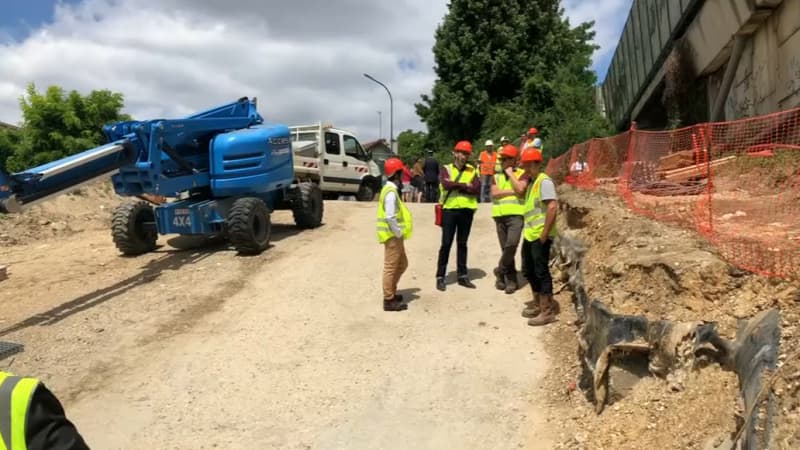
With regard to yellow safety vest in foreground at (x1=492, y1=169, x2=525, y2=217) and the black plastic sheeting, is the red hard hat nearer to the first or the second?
yellow safety vest in foreground at (x1=492, y1=169, x2=525, y2=217)

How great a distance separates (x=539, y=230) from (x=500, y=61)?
22.5m

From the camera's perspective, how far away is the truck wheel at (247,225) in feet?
30.9

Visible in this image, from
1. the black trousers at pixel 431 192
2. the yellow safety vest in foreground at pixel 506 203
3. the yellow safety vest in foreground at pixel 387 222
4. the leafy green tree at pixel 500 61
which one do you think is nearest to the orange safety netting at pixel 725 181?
the yellow safety vest in foreground at pixel 506 203

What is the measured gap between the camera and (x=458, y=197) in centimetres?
746

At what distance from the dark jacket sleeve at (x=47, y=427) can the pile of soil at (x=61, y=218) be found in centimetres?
1159

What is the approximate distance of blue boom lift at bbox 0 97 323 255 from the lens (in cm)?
887

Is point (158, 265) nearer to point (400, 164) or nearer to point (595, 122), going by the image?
point (400, 164)

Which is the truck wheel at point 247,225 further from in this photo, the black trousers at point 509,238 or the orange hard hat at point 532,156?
the orange hard hat at point 532,156

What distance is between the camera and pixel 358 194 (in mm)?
18750

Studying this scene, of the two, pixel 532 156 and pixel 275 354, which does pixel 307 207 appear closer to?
pixel 275 354

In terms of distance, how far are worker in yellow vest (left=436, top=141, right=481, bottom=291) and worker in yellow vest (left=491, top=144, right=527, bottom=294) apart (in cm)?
29

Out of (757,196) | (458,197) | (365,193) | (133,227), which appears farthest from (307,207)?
(757,196)

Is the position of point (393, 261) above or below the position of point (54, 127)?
below

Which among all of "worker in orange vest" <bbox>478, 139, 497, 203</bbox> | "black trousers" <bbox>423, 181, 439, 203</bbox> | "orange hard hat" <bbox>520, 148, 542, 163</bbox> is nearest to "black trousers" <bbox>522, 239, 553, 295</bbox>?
"orange hard hat" <bbox>520, 148, 542, 163</bbox>
